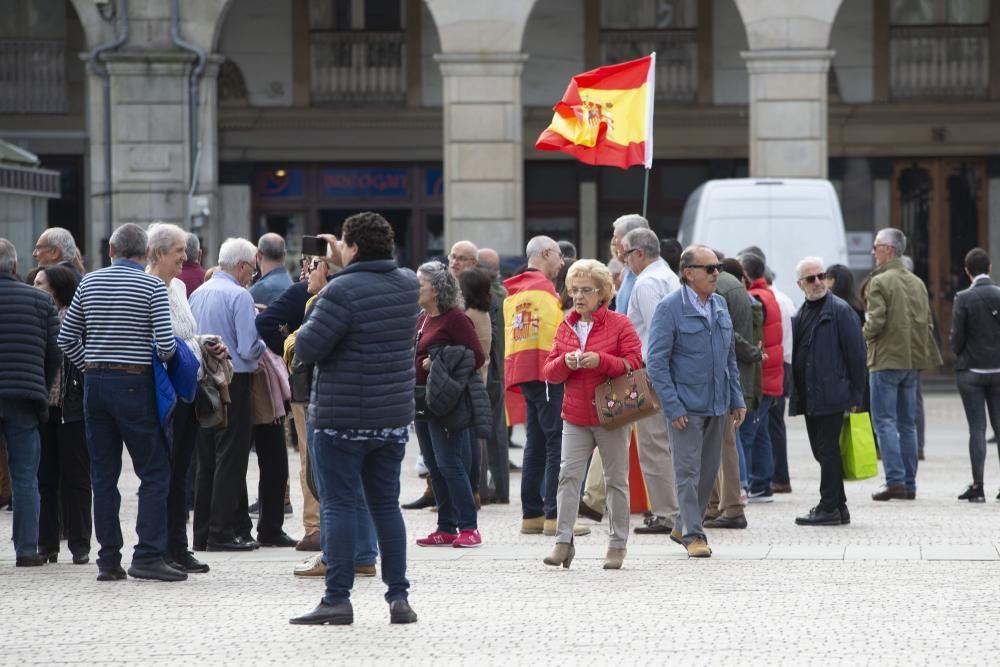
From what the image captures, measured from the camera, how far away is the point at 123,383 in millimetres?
10273

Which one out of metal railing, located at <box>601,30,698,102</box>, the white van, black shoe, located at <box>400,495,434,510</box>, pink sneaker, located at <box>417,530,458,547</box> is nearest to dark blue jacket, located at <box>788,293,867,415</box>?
pink sneaker, located at <box>417,530,458,547</box>

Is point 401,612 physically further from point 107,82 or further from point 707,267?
point 107,82

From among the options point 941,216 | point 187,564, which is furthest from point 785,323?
point 941,216

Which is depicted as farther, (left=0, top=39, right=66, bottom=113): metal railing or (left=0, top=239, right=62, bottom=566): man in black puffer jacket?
(left=0, top=39, right=66, bottom=113): metal railing

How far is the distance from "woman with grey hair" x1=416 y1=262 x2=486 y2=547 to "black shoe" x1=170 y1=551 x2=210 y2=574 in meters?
1.69

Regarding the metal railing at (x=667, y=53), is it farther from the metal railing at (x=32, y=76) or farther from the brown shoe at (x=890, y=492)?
the brown shoe at (x=890, y=492)

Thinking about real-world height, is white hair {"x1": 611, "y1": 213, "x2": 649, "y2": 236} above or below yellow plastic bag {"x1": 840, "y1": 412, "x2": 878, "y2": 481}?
above

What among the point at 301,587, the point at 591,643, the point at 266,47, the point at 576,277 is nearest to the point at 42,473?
the point at 301,587

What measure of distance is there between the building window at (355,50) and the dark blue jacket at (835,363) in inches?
787

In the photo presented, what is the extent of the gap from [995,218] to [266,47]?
12.0 m

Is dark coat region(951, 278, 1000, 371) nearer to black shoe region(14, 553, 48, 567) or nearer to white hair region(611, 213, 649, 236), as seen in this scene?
white hair region(611, 213, 649, 236)

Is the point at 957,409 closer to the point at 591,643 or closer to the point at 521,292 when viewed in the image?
the point at 521,292

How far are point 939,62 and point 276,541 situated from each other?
22.4m

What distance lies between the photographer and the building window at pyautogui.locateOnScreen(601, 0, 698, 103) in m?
32.1
